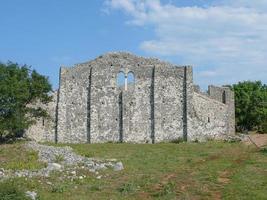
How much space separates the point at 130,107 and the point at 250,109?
18320 mm

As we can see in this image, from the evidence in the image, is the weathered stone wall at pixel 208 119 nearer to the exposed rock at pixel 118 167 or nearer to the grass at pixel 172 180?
the grass at pixel 172 180

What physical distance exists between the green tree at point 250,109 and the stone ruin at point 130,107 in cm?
1239

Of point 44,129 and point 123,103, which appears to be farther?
point 44,129

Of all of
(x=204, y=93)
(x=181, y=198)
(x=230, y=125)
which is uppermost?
(x=204, y=93)

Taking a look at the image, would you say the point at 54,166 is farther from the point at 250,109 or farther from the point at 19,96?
the point at 250,109

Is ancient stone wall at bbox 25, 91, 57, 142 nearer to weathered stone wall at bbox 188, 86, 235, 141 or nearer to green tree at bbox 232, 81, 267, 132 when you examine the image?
weathered stone wall at bbox 188, 86, 235, 141

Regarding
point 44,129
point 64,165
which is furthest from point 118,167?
point 44,129

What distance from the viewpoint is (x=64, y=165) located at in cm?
2398

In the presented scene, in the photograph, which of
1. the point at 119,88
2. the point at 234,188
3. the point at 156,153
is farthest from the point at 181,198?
the point at 119,88

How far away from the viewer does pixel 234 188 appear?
1900 cm

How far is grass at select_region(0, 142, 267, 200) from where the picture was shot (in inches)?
722

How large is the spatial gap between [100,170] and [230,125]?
68.7 ft

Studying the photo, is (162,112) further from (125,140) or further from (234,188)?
(234,188)

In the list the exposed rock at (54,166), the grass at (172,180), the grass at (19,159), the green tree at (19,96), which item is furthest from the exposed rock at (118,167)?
the green tree at (19,96)
